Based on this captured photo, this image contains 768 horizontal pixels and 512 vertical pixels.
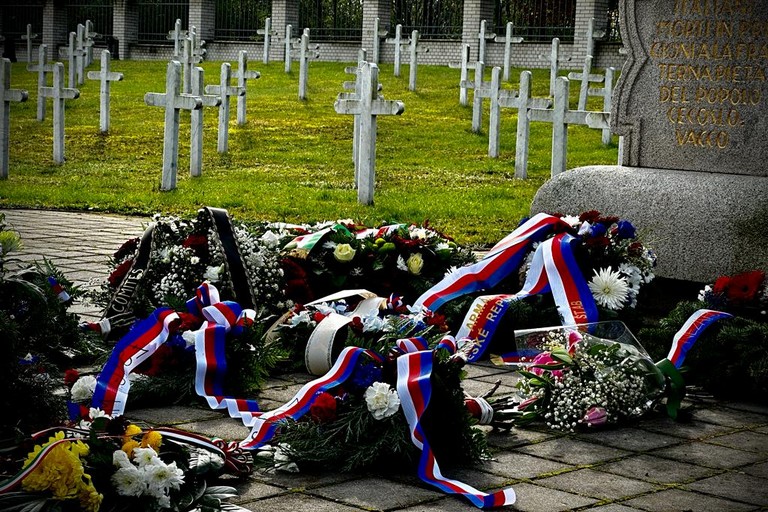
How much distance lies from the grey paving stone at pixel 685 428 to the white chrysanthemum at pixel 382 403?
1309 millimetres

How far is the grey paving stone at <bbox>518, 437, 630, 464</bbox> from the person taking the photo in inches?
170

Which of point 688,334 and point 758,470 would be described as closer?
point 758,470

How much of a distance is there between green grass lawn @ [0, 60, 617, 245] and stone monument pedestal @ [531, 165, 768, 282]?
8.78 feet

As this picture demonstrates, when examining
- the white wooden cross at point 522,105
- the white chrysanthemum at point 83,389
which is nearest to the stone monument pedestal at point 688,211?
the white chrysanthemum at point 83,389

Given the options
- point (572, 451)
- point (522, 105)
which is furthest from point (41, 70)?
point (572, 451)

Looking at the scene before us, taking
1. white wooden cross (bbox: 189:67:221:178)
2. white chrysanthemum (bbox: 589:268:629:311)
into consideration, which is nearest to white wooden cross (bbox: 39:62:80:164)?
white wooden cross (bbox: 189:67:221:178)

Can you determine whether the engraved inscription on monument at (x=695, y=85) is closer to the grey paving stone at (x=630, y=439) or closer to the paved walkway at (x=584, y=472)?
the paved walkway at (x=584, y=472)

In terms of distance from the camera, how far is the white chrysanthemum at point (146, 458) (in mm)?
3158

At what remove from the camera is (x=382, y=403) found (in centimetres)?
408

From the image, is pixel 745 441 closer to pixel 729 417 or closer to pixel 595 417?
pixel 729 417

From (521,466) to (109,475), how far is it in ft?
5.40

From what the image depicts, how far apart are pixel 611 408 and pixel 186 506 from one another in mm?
2159

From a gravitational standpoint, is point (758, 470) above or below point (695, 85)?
below

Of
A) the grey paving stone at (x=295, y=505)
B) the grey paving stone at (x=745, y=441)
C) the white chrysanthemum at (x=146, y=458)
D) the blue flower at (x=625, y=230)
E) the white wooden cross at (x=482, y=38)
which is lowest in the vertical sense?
the grey paving stone at (x=745, y=441)
